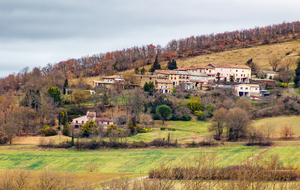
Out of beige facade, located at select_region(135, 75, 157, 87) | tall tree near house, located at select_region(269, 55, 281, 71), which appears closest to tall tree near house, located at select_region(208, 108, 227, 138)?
beige facade, located at select_region(135, 75, 157, 87)

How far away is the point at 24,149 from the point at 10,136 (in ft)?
16.7

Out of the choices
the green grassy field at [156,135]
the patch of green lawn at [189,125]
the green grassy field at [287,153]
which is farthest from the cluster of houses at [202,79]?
the green grassy field at [287,153]

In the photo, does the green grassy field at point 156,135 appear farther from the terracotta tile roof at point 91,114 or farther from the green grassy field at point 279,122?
the green grassy field at point 279,122

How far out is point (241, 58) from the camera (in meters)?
110

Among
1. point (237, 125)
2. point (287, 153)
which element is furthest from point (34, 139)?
point (287, 153)

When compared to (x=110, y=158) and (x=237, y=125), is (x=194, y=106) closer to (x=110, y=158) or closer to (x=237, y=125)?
(x=237, y=125)

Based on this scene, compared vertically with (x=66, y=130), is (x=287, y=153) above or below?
below

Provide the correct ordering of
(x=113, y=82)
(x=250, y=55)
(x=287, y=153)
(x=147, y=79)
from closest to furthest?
(x=287, y=153), (x=147, y=79), (x=113, y=82), (x=250, y=55)

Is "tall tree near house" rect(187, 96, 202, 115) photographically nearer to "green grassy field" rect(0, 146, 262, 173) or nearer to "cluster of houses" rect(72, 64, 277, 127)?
"cluster of houses" rect(72, 64, 277, 127)

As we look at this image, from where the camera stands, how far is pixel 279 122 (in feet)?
180

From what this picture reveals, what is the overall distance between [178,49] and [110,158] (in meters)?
91.6

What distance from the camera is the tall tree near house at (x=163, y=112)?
59.3 metres

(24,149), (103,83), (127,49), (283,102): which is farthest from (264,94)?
(127,49)

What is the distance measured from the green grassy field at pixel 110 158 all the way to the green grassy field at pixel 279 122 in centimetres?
1014
